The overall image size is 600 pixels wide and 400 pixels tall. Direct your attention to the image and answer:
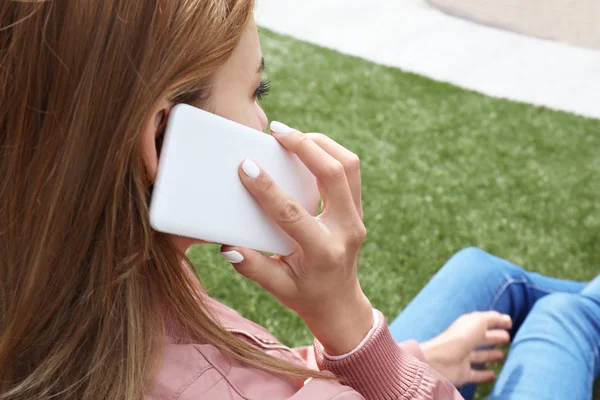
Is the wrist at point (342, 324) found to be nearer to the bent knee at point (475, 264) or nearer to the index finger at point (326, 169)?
the index finger at point (326, 169)

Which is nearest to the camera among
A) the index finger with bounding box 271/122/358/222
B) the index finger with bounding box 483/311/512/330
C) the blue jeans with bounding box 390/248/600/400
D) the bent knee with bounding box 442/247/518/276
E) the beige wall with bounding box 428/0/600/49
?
the index finger with bounding box 271/122/358/222

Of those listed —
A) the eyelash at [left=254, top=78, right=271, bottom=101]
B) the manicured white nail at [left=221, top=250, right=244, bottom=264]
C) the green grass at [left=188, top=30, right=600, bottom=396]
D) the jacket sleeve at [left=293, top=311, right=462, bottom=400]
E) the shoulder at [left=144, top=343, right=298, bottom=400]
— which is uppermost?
the eyelash at [left=254, top=78, right=271, bottom=101]

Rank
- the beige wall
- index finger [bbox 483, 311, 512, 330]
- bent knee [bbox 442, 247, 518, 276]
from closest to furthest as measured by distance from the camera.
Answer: index finger [bbox 483, 311, 512, 330]
bent knee [bbox 442, 247, 518, 276]
the beige wall

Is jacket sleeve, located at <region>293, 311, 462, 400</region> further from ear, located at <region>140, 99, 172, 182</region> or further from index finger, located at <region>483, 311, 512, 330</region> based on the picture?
index finger, located at <region>483, 311, 512, 330</region>

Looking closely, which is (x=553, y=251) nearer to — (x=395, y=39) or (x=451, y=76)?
(x=451, y=76)

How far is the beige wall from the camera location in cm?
246

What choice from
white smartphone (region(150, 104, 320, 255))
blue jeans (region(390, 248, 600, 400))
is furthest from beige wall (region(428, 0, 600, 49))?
white smartphone (region(150, 104, 320, 255))

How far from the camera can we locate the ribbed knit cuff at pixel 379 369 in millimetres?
995

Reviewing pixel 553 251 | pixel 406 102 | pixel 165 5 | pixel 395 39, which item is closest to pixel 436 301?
pixel 553 251

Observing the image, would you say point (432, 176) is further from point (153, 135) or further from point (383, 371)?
point (153, 135)

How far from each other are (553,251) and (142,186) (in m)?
1.86

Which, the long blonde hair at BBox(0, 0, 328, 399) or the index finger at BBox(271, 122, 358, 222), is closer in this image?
the long blonde hair at BBox(0, 0, 328, 399)

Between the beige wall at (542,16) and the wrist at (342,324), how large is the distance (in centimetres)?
187

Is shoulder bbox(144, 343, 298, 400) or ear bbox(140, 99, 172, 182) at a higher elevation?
ear bbox(140, 99, 172, 182)
